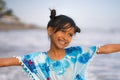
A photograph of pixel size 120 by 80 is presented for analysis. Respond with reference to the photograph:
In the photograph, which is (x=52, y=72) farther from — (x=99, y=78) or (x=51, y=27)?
(x=99, y=78)

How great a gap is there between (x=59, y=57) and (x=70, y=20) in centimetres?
28

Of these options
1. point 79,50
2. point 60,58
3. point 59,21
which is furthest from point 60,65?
point 59,21

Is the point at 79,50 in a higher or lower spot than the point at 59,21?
lower

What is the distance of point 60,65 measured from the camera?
2.85 meters

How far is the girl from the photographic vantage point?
2.83m

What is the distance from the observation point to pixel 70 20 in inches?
112

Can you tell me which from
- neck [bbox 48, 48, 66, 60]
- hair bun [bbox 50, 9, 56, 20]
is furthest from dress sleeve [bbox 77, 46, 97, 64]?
hair bun [bbox 50, 9, 56, 20]

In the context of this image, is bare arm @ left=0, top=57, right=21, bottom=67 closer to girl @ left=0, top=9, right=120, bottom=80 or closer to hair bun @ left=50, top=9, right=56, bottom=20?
girl @ left=0, top=9, right=120, bottom=80

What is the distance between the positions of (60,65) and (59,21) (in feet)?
1.05

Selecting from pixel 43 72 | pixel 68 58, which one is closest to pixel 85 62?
pixel 68 58

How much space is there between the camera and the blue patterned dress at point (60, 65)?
2.85 m

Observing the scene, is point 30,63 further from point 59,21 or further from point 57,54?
point 59,21

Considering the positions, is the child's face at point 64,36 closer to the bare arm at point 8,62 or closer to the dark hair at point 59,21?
the dark hair at point 59,21

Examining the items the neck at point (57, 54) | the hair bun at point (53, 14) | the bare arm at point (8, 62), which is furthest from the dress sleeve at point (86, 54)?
the bare arm at point (8, 62)
